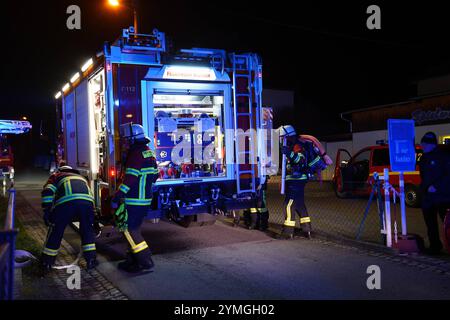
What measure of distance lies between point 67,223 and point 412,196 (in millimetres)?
9256

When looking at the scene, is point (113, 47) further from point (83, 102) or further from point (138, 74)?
point (83, 102)

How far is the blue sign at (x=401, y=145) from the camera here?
21.5 ft

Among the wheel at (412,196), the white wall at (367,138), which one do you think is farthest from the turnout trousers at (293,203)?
the white wall at (367,138)

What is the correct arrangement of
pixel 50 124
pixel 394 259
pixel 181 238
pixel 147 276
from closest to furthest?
1. pixel 147 276
2. pixel 394 259
3. pixel 181 238
4. pixel 50 124

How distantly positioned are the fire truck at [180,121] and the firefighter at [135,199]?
0.65m

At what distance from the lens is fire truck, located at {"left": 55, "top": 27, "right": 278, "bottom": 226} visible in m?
6.62

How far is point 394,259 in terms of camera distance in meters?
6.20

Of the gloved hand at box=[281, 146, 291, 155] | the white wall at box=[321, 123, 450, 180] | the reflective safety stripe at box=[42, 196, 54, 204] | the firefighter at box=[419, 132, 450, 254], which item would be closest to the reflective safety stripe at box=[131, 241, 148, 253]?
the reflective safety stripe at box=[42, 196, 54, 204]

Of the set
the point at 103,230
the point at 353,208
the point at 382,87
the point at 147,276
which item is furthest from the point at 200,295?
the point at 382,87

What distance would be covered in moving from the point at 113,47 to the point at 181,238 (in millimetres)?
3533

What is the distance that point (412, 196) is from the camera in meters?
11.9

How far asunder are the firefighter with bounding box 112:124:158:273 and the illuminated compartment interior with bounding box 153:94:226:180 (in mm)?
1780

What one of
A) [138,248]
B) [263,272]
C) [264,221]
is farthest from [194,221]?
[263,272]

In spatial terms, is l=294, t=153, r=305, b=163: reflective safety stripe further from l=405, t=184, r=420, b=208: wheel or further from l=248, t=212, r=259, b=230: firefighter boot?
l=405, t=184, r=420, b=208: wheel
